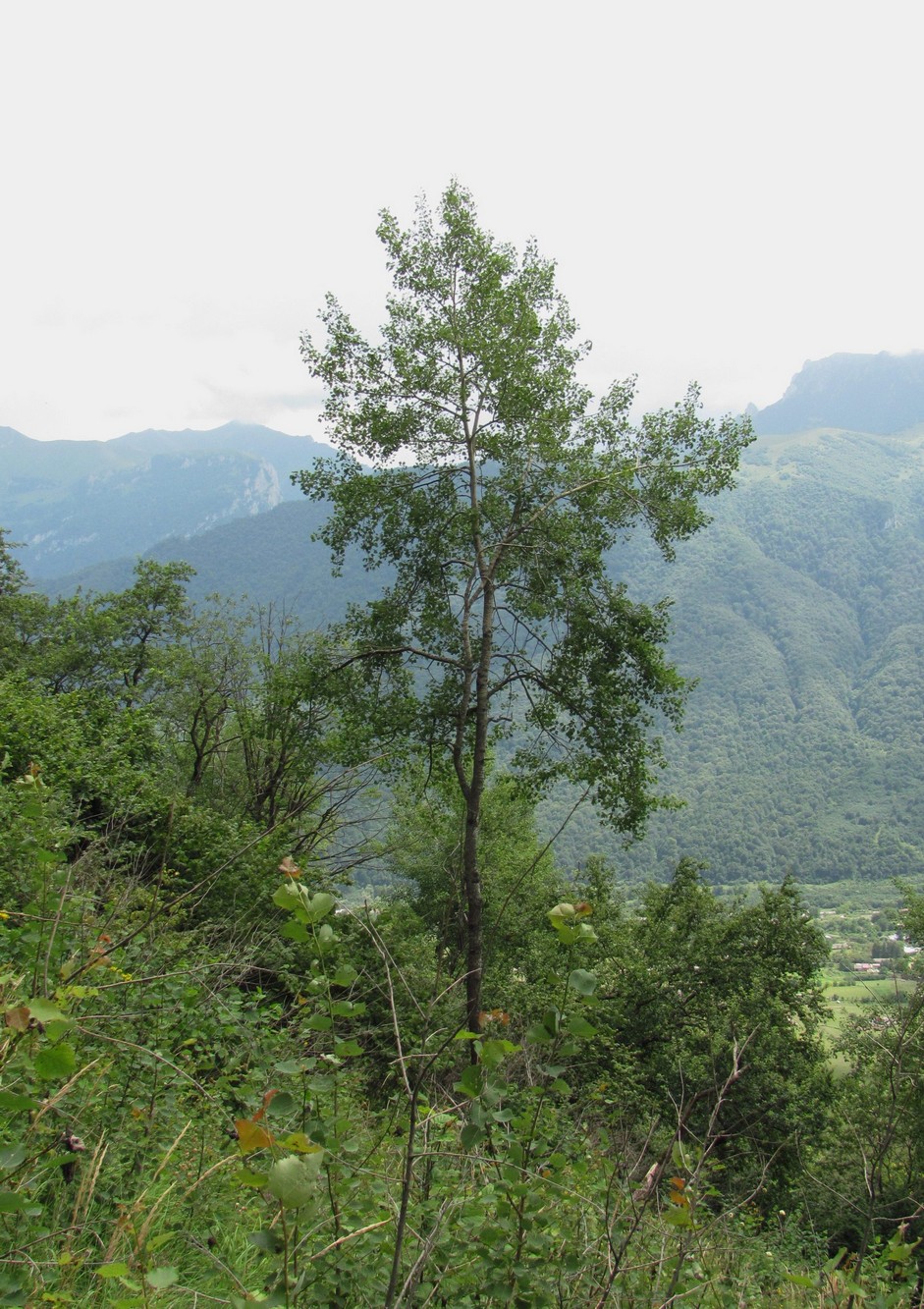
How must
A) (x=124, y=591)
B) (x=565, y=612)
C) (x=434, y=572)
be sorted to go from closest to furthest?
(x=565, y=612), (x=434, y=572), (x=124, y=591)

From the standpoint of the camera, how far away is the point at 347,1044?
1747mm

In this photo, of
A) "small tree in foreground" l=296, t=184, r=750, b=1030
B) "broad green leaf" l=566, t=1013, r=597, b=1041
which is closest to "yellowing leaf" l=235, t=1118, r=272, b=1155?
"broad green leaf" l=566, t=1013, r=597, b=1041

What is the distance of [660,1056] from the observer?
50.3 ft

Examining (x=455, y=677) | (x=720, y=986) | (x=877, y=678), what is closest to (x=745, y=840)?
(x=877, y=678)

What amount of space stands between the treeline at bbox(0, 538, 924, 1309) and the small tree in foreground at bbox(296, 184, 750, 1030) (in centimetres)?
96

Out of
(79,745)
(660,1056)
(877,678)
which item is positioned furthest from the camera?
(877,678)

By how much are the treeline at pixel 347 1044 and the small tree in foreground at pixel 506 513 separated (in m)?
0.96

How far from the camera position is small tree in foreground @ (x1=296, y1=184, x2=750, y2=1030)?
8836mm

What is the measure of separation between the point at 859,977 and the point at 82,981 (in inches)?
142

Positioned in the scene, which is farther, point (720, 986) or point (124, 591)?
point (124, 591)

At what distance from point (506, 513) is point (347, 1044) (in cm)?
807

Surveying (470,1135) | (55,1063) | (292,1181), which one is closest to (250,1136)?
(292,1181)

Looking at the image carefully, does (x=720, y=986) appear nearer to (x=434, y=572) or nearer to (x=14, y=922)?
(x=434, y=572)

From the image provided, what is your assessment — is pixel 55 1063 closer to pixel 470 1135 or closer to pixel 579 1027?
pixel 470 1135
